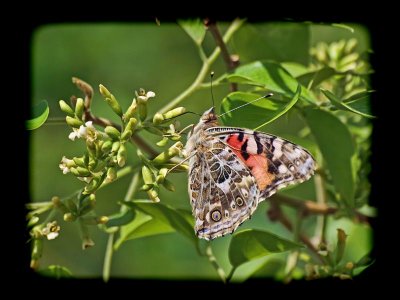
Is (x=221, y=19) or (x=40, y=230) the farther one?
(x=221, y=19)

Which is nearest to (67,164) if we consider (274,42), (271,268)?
(274,42)

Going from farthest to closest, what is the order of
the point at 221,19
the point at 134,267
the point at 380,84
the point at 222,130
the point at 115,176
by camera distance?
the point at 134,267 → the point at 221,19 → the point at 380,84 → the point at 222,130 → the point at 115,176

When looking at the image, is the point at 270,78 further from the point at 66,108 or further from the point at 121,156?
the point at 66,108

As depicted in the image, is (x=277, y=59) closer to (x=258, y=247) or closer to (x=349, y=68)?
(x=349, y=68)

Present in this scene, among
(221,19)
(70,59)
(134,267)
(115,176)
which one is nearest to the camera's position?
(115,176)

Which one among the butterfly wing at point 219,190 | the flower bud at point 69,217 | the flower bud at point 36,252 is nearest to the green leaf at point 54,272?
the flower bud at point 36,252

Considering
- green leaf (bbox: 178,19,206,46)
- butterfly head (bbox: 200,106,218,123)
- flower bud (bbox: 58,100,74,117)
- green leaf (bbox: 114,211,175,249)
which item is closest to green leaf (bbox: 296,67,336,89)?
butterfly head (bbox: 200,106,218,123)

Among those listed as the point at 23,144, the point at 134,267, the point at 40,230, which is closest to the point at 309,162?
the point at 40,230

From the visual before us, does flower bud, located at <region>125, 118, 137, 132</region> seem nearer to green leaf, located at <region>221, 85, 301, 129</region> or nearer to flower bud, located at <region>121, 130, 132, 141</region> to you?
flower bud, located at <region>121, 130, 132, 141</region>
